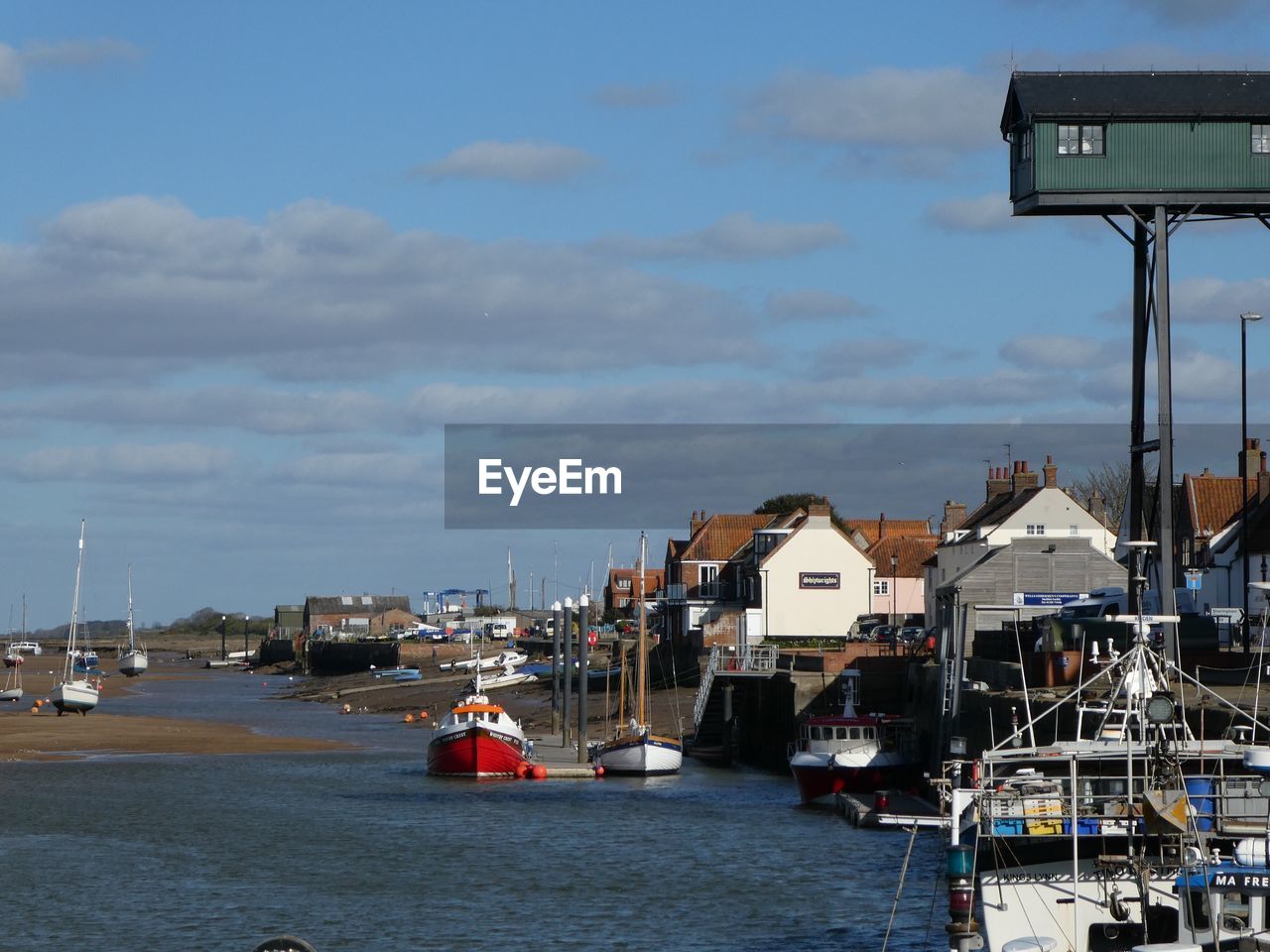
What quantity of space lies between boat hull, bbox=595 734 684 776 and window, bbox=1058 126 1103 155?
83.2 ft

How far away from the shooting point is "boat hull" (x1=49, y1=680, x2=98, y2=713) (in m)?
95.6

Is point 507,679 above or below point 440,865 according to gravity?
above

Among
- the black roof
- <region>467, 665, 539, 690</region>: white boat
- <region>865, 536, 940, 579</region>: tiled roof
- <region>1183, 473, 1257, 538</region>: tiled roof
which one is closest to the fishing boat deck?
the black roof

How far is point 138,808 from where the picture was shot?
53.1 meters

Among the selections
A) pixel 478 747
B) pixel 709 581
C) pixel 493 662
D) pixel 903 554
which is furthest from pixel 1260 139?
pixel 493 662

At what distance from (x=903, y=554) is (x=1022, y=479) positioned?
14.4 m

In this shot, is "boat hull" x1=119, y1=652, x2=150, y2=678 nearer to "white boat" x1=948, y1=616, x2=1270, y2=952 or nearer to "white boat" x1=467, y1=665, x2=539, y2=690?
"white boat" x1=467, y1=665, x2=539, y2=690

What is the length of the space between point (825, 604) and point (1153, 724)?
74024 mm

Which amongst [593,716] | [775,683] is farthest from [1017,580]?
[593,716]

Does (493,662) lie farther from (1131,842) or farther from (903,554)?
(1131,842)

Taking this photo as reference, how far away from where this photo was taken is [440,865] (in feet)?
138

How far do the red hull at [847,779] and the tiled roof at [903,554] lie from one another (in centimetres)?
5109

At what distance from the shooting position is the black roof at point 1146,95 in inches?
1886

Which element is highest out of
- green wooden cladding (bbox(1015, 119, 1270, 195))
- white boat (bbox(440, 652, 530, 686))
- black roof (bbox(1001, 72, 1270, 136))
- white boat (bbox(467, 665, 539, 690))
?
black roof (bbox(1001, 72, 1270, 136))
